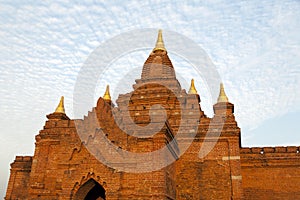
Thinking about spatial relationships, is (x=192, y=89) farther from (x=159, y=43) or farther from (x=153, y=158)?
(x=153, y=158)

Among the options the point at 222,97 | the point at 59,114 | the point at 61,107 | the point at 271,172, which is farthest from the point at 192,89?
the point at 59,114

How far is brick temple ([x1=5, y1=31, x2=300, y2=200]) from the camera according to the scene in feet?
44.6

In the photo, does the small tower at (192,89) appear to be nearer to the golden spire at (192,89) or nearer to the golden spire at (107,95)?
the golden spire at (192,89)

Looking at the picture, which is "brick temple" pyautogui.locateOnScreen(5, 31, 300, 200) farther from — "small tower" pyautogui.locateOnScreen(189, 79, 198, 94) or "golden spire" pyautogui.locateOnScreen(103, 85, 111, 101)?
"golden spire" pyautogui.locateOnScreen(103, 85, 111, 101)

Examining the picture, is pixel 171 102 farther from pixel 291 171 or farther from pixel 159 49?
pixel 291 171

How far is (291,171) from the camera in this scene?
61.1ft

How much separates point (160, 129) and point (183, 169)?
4.65 metres

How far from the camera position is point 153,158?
43.3 ft

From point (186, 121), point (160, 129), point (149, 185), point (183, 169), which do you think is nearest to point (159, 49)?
point (186, 121)

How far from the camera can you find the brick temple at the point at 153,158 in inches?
535

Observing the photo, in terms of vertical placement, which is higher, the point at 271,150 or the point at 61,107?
the point at 61,107

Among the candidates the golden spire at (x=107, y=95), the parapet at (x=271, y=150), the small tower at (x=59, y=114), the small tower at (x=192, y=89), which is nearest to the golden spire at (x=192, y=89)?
the small tower at (x=192, y=89)

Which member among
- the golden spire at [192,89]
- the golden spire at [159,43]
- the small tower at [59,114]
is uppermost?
the golden spire at [159,43]

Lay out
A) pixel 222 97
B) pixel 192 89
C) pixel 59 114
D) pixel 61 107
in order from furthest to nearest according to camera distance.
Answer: pixel 192 89 < pixel 222 97 < pixel 61 107 < pixel 59 114
